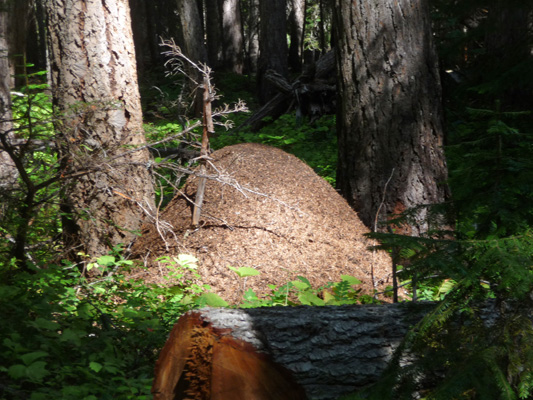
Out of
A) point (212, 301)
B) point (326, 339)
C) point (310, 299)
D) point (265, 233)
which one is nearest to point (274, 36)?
point (265, 233)

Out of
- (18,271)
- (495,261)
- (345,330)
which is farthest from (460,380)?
(18,271)

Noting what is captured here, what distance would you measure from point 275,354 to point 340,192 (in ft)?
12.0

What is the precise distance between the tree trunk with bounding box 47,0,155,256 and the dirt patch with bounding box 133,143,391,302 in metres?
0.37

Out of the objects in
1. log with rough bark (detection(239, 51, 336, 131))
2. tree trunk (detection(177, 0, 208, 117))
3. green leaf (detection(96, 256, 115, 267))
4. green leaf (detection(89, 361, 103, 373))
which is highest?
tree trunk (detection(177, 0, 208, 117))

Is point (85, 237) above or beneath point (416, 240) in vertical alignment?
beneath

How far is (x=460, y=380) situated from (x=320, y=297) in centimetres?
274

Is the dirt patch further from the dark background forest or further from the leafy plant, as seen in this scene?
the leafy plant

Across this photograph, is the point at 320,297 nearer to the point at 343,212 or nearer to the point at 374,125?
the point at 343,212

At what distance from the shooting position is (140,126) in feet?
17.5

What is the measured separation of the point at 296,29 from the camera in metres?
20.8

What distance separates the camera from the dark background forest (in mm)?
2020

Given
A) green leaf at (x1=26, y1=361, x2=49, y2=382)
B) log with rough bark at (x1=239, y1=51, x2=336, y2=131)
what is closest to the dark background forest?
green leaf at (x1=26, y1=361, x2=49, y2=382)

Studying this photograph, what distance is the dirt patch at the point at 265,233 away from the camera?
190 inches

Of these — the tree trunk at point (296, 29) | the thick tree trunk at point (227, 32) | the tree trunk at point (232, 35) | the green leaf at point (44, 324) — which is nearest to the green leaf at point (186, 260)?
the green leaf at point (44, 324)
